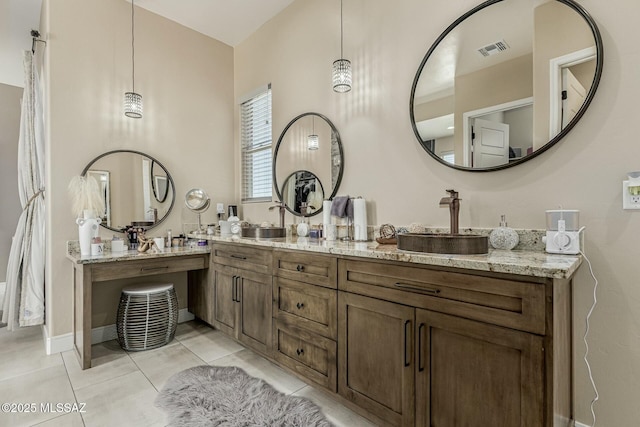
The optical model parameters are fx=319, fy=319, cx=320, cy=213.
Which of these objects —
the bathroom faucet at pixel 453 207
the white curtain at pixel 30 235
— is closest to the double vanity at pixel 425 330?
the bathroom faucet at pixel 453 207

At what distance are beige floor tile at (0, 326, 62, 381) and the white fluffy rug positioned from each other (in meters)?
1.12

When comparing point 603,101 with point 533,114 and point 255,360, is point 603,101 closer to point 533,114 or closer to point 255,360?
point 533,114

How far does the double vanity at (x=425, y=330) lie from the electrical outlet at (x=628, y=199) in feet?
1.11

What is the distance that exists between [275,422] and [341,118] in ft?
7.09

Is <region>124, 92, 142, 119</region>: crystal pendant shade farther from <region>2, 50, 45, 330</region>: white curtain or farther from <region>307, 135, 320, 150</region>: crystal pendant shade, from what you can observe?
<region>307, 135, 320, 150</region>: crystal pendant shade

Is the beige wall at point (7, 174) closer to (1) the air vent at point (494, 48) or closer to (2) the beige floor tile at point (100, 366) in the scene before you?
(2) the beige floor tile at point (100, 366)

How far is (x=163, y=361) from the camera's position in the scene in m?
2.45

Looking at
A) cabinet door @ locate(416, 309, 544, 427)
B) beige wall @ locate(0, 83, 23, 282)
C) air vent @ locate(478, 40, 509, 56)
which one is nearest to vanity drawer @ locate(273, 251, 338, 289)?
cabinet door @ locate(416, 309, 544, 427)

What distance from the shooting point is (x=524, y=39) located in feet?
5.56

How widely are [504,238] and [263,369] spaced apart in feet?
5.96

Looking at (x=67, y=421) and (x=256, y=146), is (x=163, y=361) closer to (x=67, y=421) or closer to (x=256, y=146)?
(x=67, y=421)

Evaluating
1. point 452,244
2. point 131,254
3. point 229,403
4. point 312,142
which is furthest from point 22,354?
point 452,244

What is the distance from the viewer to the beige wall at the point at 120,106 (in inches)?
105

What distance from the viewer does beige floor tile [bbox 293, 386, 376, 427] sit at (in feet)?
5.65
